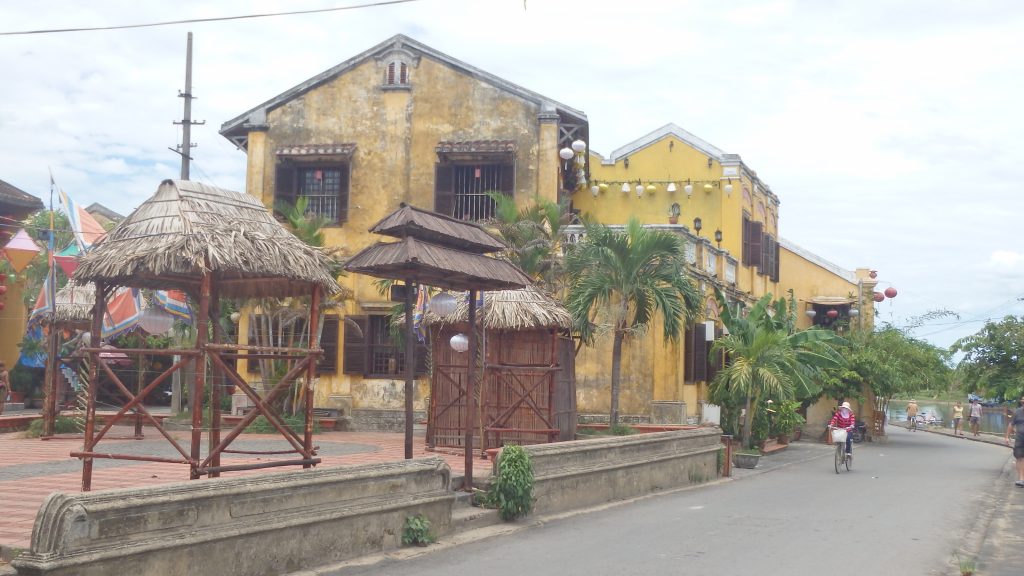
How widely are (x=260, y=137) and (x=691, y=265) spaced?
10970 mm

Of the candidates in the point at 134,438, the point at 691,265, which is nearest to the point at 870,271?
the point at 691,265

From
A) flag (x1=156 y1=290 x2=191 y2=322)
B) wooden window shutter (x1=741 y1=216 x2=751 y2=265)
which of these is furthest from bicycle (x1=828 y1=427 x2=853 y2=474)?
flag (x1=156 y1=290 x2=191 y2=322)

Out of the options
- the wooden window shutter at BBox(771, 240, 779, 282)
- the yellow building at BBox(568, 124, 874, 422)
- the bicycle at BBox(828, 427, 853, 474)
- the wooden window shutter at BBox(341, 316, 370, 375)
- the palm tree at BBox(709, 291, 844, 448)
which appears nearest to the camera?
the bicycle at BBox(828, 427, 853, 474)

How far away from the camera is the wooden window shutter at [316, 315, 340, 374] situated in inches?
930

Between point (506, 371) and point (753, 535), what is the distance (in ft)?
19.9

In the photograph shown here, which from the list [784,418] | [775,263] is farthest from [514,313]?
[775,263]

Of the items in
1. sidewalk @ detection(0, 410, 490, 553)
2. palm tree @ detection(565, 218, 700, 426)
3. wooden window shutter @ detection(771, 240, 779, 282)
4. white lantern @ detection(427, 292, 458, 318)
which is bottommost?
sidewalk @ detection(0, 410, 490, 553)

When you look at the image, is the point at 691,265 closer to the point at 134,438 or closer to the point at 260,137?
the point at 260,137

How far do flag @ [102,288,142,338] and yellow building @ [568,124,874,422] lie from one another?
30.0 feet

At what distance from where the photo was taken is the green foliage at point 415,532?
390 inches

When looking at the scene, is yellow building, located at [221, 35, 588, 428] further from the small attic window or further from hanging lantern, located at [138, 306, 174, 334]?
hanging lantern, located at [138, 306, 174, 334]

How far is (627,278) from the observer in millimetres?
18719

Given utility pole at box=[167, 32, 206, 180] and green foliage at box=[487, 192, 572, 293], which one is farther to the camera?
utility pole at box=[167, 32, 206, 180]

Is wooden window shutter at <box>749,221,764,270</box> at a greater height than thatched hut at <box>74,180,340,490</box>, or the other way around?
wooden window shutter at <box>749,221,764,270</box>
